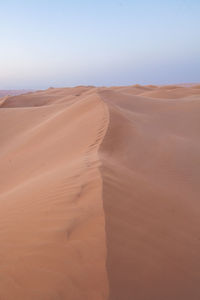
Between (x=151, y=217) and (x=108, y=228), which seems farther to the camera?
(x=151, y=217)

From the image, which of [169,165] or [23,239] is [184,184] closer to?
[169,165]

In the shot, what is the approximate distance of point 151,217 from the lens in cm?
239

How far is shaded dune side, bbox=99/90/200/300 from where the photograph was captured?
1.69 m

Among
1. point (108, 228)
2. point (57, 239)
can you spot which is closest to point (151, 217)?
point (108, 228)

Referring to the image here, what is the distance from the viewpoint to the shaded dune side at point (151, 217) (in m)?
1.69

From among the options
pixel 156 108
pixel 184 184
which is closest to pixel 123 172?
pixel 184 184

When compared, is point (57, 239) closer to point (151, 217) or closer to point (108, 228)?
point (108, 228)

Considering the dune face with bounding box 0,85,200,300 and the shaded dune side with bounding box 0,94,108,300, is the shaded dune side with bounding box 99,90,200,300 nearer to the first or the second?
the dune face with bounding box 0,85,200,300

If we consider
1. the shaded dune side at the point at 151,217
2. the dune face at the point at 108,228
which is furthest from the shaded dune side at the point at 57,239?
the shaded dune side at the point at 151,217

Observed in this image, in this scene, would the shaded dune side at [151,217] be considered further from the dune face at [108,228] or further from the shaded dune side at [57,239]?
the shaded dune side at [57,239]

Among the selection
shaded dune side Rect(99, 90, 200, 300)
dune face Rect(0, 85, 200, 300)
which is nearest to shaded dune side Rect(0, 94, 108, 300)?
dune face Rect(0, 85, 200, 300)

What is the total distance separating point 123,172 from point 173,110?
6366mm

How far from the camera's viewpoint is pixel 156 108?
899cm

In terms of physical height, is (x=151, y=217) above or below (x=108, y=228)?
below
